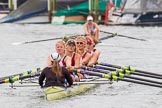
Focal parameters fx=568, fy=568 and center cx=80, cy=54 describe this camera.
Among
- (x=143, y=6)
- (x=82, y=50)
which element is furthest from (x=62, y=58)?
(x=143, y=6)

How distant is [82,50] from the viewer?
15.2m

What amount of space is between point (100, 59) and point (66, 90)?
343 inches

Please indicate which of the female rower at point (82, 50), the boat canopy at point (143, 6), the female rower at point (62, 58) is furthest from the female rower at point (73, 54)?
the boat canopy at point (143, 6)

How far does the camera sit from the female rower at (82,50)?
591 inches

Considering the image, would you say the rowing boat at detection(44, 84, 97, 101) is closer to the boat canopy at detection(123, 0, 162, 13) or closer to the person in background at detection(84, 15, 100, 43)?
the person in background at detection(84, 15, 100, 43)

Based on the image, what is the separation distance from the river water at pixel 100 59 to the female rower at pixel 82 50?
0.81 metres

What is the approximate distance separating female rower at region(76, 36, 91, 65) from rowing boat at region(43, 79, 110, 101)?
923 millimetres

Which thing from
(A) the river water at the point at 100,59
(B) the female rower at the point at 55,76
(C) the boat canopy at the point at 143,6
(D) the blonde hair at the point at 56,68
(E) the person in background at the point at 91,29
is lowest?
(A) the river water at the point at 100,59

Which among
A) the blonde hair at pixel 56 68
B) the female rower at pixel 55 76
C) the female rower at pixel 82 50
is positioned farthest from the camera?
the female rower at pixel 82 50

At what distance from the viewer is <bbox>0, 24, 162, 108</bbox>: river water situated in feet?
43.6

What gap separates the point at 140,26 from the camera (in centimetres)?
3597

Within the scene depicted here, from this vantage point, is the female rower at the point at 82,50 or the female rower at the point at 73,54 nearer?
the female rower at the point at 73,54

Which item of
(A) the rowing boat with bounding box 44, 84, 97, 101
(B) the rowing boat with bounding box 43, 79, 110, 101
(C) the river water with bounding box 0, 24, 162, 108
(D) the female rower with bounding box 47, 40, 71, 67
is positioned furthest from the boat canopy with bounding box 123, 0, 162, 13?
(A) the rowing boat with bounding box 44, 84, 97, 101

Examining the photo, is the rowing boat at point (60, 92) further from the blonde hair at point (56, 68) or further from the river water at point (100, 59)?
the blonde hair at point (56, 68)
